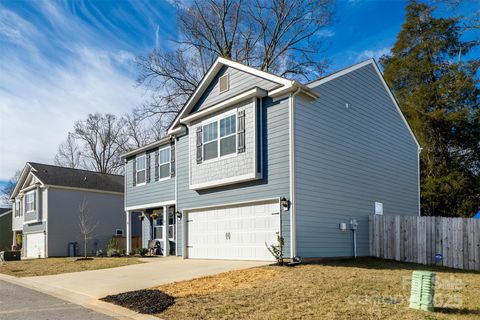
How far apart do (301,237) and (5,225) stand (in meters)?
35.7

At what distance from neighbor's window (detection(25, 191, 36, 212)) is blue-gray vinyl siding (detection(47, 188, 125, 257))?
90.4 inches

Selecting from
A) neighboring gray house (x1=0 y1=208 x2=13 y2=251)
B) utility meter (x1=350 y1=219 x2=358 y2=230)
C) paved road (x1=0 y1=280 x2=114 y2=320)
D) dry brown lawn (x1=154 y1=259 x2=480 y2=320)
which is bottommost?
neighboring gray house (x1=0 y1=208 x2=13 y2=251)

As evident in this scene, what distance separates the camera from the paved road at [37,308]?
24.7 ft

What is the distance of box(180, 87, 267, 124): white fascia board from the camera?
1404cm

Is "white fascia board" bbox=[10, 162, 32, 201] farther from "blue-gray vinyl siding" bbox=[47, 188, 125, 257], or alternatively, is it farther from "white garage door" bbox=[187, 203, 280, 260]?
"white garage door" bbox=[187, 203, 280, 260]

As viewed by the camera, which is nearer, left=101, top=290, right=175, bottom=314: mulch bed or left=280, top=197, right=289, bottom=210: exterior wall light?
left=101, top=290, right=175, bottom=314: mulch bed

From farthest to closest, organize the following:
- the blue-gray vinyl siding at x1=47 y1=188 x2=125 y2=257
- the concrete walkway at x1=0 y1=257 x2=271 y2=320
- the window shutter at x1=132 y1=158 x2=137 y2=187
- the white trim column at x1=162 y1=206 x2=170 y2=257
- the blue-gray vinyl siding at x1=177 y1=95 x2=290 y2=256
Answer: the blue-gray vinyl siding at x1=47 y1=188 x2=125 y2=257 < the window shutter at x1=132 y1=158 x2=137 y2=187 < the white trim column at x1=162 y1=206 x2=170 y2=257 < the blue-gray vinyl siding at x1=177 y1=95 x2=290 y2=256 < the concrete walkway at x1=0 y1=257 x2=271 y2=320

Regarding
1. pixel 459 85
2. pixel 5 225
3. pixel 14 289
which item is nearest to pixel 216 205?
pixel 14 289

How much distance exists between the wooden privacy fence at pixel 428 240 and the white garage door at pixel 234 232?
4510mm

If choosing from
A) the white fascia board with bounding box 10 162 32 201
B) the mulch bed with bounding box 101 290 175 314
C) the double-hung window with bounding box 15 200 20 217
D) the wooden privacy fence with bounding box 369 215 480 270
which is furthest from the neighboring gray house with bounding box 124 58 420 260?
the double-hung window with bounding box 15 200 20 217

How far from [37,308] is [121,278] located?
148 inches

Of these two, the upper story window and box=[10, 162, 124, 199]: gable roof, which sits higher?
box=[10, 162, 124, 199]: gable roof

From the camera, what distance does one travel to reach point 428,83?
27828 millimetres

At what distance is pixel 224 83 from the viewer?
53.2ft
